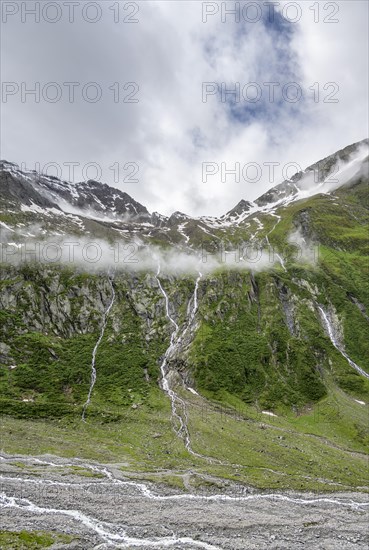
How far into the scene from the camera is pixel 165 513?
51.2 m

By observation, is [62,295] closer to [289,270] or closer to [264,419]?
[264,419]

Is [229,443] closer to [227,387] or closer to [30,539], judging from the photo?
[227,387]

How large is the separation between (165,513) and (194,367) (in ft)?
277

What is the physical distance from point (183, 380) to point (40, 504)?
83.8 m

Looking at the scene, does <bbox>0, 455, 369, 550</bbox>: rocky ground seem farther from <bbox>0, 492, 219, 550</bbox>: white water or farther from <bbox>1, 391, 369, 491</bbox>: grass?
<bbox>1, 391, 369, 491</bbox>: grass

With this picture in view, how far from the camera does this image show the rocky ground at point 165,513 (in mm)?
43906

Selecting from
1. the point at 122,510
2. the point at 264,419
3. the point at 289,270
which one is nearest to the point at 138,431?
the point at 264,419

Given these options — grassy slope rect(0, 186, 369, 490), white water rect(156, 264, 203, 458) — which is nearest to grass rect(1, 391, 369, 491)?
grassy slope rect(0, 186, 369, 490)

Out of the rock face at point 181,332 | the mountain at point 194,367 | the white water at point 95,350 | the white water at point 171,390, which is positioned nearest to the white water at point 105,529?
the mountain at point 194,367

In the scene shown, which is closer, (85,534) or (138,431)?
(85,534)

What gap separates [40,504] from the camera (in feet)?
166

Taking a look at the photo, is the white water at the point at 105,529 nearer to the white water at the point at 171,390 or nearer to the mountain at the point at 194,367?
the mountain at the point at 194,367

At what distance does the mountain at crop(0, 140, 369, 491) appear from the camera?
278 feet

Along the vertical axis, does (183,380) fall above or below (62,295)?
below
